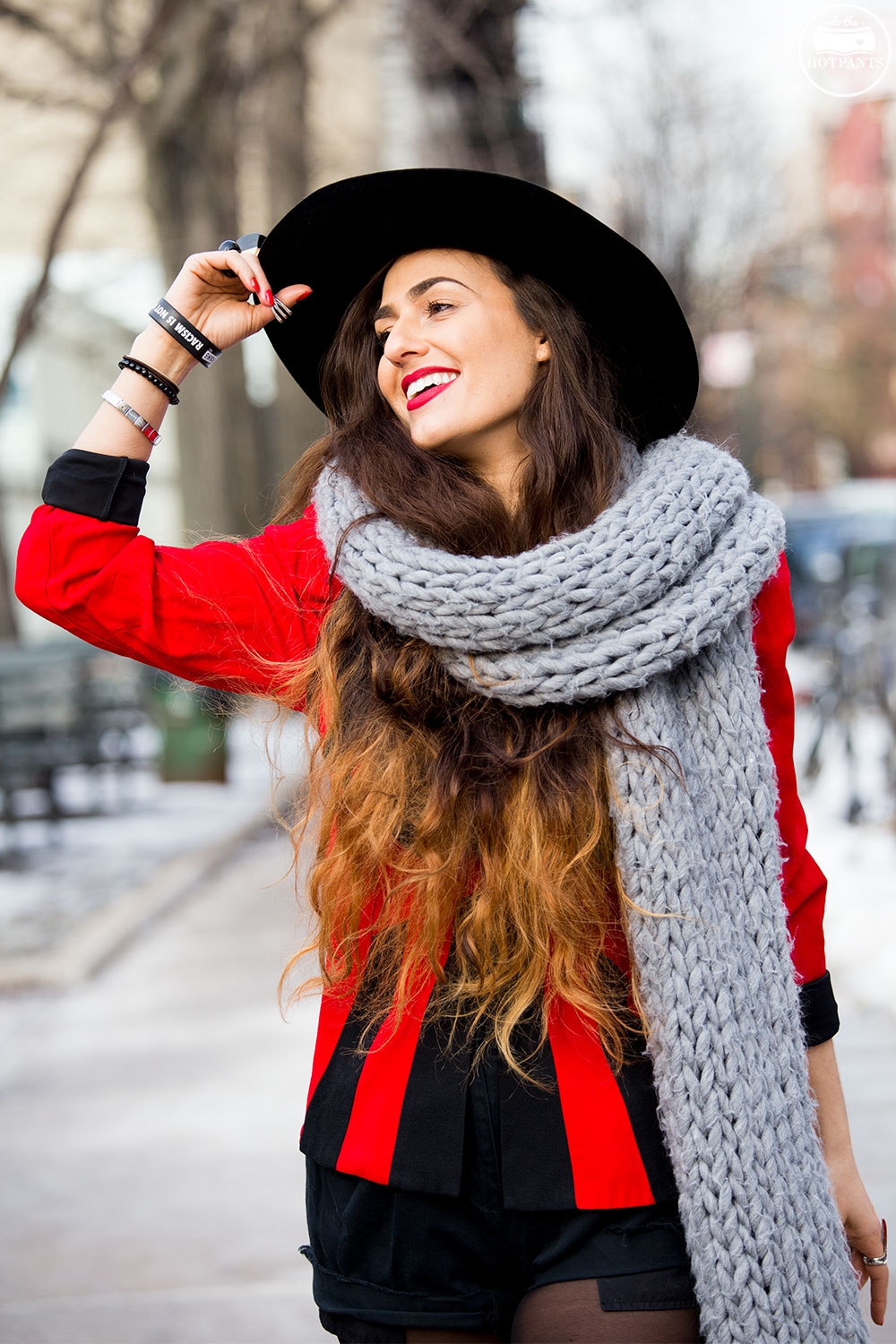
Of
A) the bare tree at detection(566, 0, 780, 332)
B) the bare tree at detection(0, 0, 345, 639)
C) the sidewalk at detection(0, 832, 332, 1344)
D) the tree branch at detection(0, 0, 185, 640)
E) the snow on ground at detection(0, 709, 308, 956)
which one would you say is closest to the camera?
the sidewalk at detection(0, 832, 332, 1344)

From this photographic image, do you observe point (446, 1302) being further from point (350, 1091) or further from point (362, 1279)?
point (350, 1091)

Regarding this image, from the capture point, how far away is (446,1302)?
5.33 ft

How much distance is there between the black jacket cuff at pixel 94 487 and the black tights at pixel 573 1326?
1.08 metres

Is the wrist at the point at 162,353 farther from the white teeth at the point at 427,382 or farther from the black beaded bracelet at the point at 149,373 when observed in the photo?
the white teeth at the point at 427,382

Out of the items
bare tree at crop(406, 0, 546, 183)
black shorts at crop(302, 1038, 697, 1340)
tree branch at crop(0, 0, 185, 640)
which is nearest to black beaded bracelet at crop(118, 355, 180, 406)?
black shorts at crop(302, 1038, 697, 1340)

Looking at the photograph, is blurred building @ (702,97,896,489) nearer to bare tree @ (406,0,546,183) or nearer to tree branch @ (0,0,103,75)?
Result: bare tree @ (406,0,546,183)

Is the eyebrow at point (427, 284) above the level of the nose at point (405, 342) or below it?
above

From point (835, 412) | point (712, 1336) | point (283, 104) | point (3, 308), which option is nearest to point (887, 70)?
point (712, 1336)

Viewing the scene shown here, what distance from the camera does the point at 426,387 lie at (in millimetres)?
1912

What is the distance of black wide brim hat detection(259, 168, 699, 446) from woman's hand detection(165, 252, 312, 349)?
75 millimetres

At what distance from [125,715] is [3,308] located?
402cm

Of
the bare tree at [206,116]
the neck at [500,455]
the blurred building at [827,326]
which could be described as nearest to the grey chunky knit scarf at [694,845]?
the neck at [500,455]

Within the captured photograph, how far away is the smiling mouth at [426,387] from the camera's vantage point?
1895 millimetres

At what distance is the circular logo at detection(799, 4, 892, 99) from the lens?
2951 millimetres
